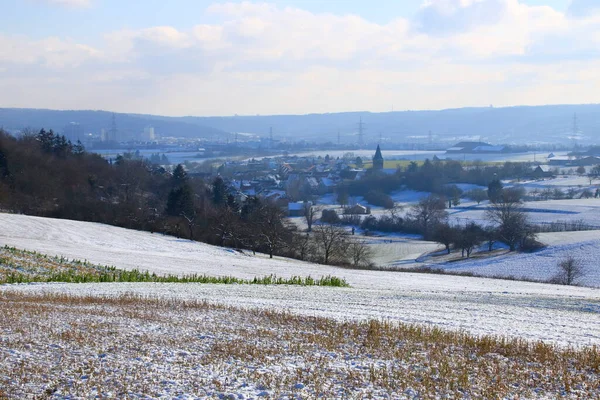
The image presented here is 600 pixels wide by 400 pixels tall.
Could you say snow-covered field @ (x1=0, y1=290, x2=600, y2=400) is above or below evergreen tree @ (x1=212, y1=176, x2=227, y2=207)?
above

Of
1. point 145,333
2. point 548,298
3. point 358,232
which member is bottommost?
point 358,232

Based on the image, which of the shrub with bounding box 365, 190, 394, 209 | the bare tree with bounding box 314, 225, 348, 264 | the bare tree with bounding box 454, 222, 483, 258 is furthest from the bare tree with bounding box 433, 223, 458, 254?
the shrub with bounding box 365, 190, 394, 209

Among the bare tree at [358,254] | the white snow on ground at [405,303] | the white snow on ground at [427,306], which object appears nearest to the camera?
the white snow on ground at [427,306]

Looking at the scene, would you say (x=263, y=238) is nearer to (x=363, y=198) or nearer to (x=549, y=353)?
(x=549, y=353)

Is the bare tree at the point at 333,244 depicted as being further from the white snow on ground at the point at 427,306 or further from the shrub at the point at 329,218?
the white snow on ground at the point at 427,306

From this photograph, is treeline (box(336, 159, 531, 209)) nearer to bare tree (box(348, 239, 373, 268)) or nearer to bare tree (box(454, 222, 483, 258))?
bare tree (box(454, 222, 483, 258))

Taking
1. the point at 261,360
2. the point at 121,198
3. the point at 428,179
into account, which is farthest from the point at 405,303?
the point at 428,179

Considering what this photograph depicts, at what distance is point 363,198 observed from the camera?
148 m

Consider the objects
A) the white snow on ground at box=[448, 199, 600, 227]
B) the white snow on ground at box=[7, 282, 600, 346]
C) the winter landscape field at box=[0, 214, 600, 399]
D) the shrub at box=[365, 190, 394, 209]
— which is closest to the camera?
the winter landscape field at box=[0, 214, 600, 399]

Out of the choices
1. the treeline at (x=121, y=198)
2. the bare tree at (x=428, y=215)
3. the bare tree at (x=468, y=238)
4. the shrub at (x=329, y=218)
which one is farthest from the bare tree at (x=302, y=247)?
the bare tree at (x=428, y=215)

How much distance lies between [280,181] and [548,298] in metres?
149

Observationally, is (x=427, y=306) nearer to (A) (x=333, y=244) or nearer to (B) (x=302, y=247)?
(B) (x=302, y=247)

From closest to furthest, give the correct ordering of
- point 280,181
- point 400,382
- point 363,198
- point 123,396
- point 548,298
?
point 123,396 → point 400,382 → point 548,298 → point 363,198 → point 280,181

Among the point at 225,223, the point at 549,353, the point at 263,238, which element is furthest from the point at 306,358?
the point at 225,223
